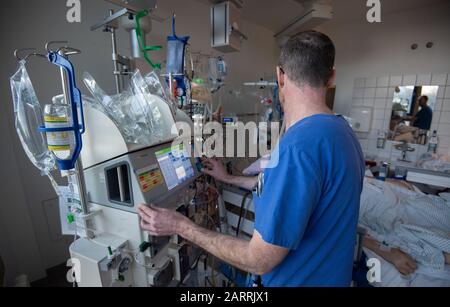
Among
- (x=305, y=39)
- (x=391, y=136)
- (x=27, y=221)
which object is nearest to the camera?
(x=305, y=39)

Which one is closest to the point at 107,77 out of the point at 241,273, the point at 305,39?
the point at 305,39

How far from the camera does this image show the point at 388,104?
11.0 ft

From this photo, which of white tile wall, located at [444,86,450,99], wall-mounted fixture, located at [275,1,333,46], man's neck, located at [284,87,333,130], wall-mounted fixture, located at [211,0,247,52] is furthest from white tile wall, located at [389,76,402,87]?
man's neck, located at [284,87,333,130]

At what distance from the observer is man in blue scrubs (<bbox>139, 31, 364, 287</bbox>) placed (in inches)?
25.2

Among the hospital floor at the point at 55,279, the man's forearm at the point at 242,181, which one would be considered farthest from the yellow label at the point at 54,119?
the hospital floor at the point at 55,279

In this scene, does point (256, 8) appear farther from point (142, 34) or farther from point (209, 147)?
point (209, 147)

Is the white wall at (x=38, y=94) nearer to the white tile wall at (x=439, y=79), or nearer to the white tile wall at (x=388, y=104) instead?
the white tile wall at (x=388, y=104)

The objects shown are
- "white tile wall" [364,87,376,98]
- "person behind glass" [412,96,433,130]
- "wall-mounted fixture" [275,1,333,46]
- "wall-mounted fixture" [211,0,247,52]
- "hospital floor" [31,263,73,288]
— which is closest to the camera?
"hospital floor" [31,263,73,288]

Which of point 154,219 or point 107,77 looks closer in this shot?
point 154,219

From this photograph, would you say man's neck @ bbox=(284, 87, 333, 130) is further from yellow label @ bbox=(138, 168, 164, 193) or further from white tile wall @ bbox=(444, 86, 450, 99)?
white tile wall @ bbox=(444, 86, 450, 99)

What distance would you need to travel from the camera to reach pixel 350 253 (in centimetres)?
80

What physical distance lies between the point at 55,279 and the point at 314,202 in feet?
6.89

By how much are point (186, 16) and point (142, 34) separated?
1133 mm

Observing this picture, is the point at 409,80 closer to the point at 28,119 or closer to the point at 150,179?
the point at 150,179
